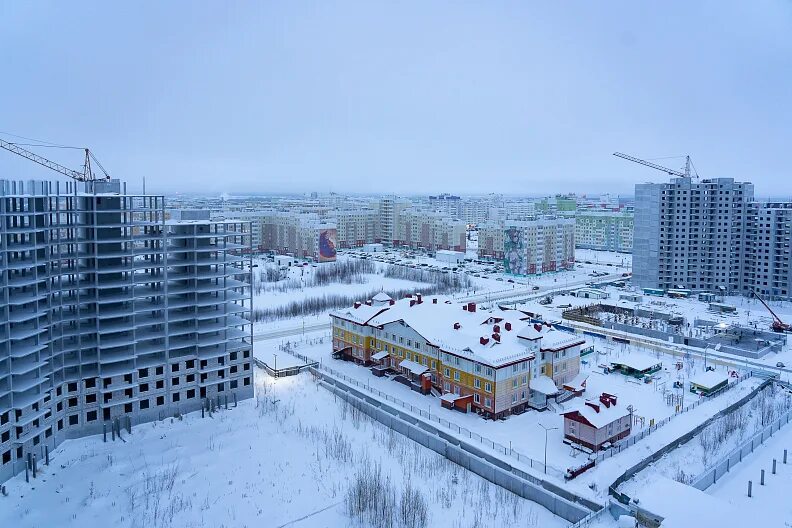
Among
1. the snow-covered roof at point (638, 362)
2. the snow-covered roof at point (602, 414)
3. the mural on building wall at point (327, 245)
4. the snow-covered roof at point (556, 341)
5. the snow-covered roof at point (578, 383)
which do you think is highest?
the mural on building wall at point (327, 245)

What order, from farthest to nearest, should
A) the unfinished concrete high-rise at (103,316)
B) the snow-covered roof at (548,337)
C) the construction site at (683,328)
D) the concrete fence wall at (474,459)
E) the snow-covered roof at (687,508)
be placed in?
the construction site at (683,328), the snow-covered roof at (548,337), the unfinished concrete high-rise at (103,316), the concrete fence wall at (474,459), the snow-covered roof at (687,508)

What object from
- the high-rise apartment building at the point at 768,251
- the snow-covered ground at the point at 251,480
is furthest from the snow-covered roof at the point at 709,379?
the high-rise apartment building at the point at 768,251

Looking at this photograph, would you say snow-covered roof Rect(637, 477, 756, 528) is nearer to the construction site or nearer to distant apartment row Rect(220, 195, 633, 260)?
the construction site

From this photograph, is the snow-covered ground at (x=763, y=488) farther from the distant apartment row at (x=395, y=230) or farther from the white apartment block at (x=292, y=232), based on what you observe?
the white apartment block at (x=292, y=232)

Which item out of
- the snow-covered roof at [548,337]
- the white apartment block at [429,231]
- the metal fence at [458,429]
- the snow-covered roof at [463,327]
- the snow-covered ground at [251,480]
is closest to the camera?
the snow-covered ground at [251,480]

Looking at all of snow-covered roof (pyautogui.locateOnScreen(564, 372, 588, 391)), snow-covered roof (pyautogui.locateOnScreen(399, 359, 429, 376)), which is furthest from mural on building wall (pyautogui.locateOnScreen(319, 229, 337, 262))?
snow-covered roof (pyautogui.locateOnScreen(564, 372, 588, 391))

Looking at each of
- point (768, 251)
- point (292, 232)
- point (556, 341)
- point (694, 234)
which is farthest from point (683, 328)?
point (292, 232)

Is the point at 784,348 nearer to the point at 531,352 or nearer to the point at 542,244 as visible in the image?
the point at 531,352
